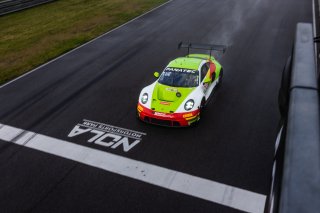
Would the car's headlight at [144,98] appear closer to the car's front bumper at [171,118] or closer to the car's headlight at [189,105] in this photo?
the car's front bumper at [171,118]

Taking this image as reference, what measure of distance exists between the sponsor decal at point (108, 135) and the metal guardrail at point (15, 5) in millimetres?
19140

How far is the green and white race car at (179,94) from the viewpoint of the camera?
8.93 m

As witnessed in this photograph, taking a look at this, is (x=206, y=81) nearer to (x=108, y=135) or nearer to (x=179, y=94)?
(x=179, y=94)

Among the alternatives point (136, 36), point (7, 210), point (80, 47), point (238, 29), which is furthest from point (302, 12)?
point (7, 210)

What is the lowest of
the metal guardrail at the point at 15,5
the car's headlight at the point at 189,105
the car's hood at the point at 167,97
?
the car's headlight at the point at 189,105

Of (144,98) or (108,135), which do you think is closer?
(108,135)

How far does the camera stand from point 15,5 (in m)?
24.9

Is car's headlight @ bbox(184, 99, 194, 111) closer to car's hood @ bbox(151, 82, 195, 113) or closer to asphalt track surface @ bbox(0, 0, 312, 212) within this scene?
car's hood @ bbox(151, 82, 195, 113)

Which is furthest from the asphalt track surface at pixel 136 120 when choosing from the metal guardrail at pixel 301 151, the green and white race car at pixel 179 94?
the metal guardrail at pixel 301 151

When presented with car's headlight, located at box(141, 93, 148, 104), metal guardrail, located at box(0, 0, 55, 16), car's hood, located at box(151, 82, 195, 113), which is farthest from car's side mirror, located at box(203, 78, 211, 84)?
metal guardrail, located at box(0, 0, 55, 16)

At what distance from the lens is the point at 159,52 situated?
15.7 metres

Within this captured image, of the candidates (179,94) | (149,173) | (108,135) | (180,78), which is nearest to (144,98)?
(179,94)

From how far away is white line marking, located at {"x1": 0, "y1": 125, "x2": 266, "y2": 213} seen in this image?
6605 millimetres

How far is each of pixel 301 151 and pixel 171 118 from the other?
5.73 meters
